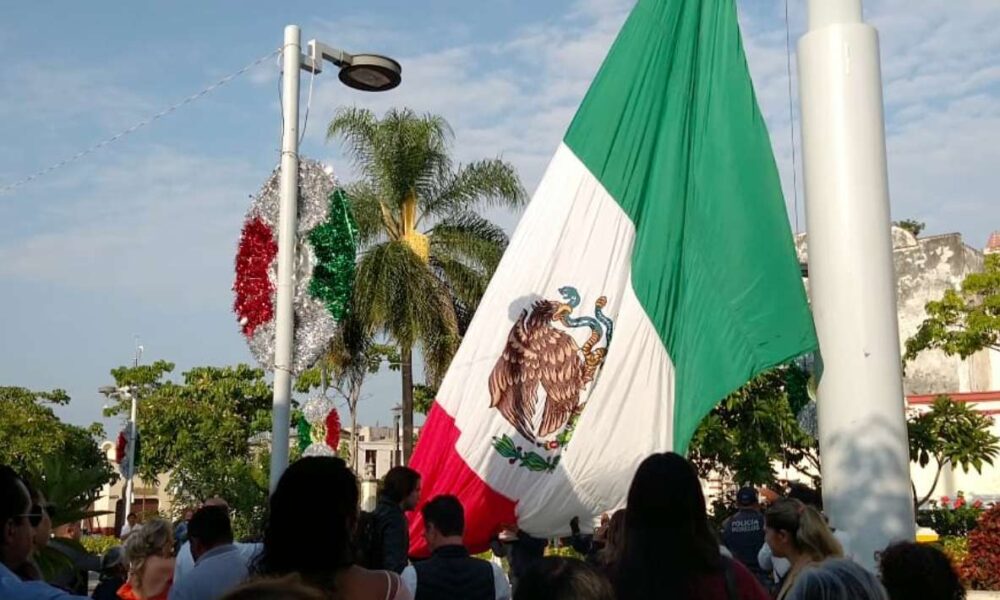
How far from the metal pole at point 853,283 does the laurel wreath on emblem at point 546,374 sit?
4.16ft

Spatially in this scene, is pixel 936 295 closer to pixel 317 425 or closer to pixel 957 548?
pixel 957 548

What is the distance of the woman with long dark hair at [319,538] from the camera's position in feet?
10.4

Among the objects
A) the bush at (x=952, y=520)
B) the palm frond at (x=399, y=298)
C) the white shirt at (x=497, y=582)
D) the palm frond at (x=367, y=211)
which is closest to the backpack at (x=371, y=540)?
the white shirt at (x=497, y=582)

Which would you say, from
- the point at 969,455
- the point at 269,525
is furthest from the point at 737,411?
the point at 269,525

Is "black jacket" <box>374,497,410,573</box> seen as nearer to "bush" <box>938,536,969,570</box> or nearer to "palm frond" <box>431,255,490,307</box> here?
"bush" <box>938,536,969,570</box>

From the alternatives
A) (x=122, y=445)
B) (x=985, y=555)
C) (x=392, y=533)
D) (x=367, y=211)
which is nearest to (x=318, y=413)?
(x=392, y=533)

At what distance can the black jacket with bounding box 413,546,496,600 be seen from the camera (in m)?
4.80

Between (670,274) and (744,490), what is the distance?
3183mm

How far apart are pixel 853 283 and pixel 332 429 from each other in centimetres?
520

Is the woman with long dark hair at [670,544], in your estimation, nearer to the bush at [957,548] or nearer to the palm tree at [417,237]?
the bush at [957,548]

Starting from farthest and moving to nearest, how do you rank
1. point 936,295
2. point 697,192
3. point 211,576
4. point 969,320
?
point 936,295 → point 969,320 → point 697,192 → point 211,576

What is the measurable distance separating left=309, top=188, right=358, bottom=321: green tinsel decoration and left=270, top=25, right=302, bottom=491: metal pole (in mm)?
273

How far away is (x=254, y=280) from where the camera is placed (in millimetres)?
8680

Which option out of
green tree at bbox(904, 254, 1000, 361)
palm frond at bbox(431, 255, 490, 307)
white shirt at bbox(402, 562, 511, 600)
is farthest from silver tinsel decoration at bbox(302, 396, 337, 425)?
green tree at bbox(904, 254, 1000, 361)
